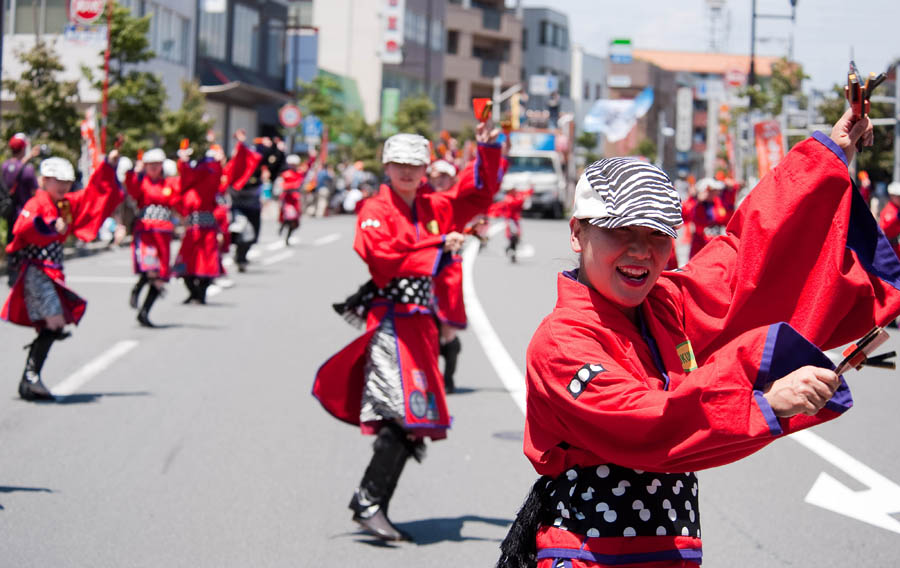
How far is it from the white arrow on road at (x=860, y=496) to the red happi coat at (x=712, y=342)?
3.61 metres

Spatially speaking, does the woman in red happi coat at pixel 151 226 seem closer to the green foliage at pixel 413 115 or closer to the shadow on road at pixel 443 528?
the shadow on road at pixel 443 528

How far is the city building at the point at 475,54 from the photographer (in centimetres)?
7788

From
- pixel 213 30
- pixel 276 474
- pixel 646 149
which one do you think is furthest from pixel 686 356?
pixel 646 149

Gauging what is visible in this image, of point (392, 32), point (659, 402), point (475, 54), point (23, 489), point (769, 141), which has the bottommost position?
point (23, 489)

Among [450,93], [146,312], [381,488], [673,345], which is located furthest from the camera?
[450,93]

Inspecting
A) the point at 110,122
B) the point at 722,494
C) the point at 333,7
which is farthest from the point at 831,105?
the point at 333,7

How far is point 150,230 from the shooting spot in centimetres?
1432

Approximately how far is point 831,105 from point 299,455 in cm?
2764

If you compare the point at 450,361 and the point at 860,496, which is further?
the point at 450,361

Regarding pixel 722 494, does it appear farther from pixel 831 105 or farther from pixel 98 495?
pixel 831 105

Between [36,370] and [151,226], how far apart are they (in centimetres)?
521

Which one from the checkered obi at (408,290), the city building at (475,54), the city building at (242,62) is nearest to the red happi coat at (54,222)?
the checkered obi at (408,290)

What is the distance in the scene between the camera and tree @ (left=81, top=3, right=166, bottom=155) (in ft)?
92.6

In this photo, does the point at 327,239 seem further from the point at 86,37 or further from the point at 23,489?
the point at 23,489
